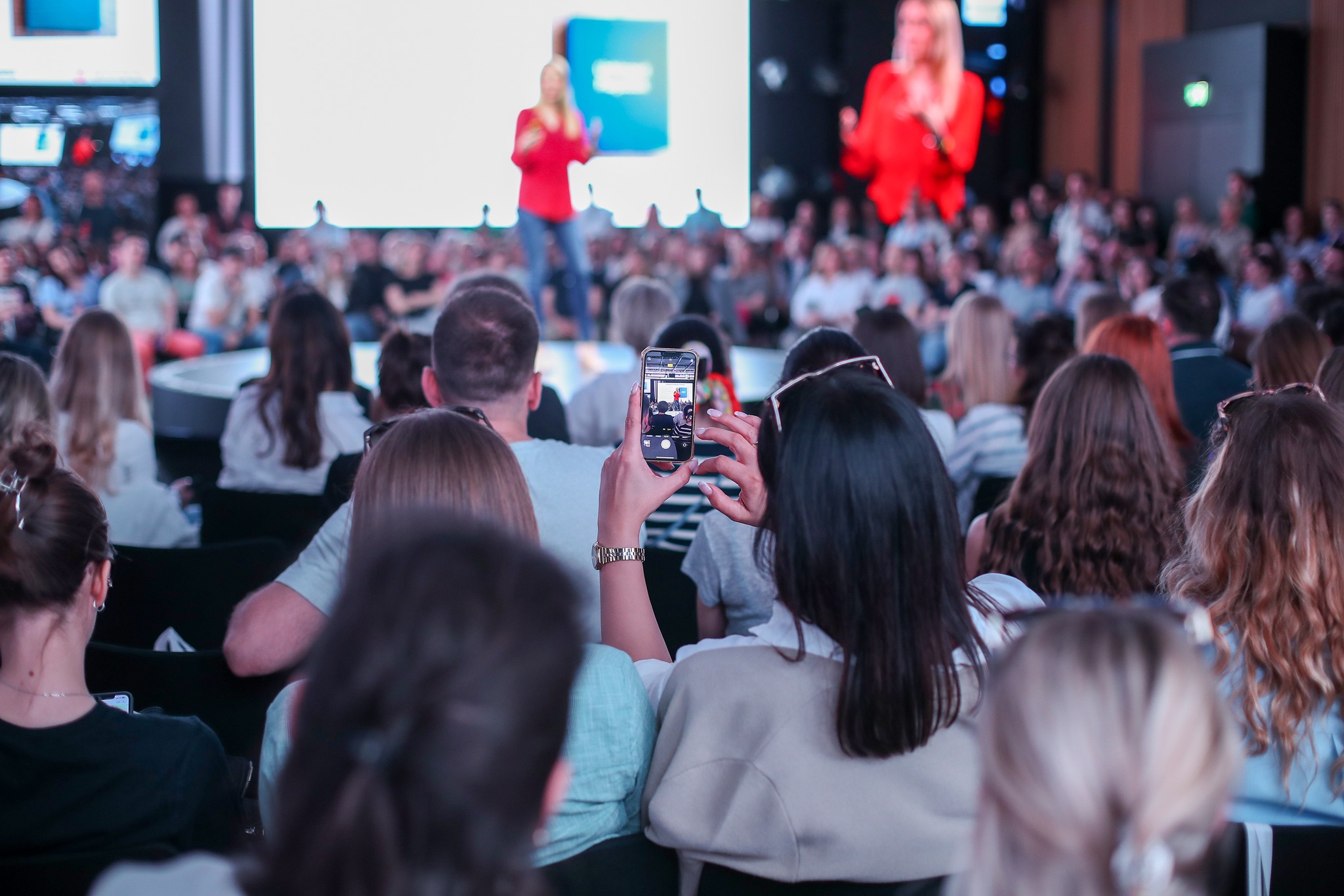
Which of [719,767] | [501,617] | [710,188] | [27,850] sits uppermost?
[710,188]

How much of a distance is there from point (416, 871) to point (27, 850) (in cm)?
85

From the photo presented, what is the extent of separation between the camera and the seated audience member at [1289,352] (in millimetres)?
3322

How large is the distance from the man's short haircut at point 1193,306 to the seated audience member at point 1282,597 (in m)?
2.70

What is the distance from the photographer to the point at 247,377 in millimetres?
6824

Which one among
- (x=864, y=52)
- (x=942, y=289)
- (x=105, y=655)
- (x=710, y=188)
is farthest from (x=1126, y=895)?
(x=864, y=52)

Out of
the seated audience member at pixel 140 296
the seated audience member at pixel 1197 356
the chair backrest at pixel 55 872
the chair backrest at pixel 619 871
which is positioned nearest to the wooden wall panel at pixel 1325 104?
the seated audience member at pixel 1197 356

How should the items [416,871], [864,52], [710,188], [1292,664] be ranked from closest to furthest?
[416,871]
[1292,664]
[710,188]
[864,52]

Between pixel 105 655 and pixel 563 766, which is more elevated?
pixel 563 766

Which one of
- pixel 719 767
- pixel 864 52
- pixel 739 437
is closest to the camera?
pixel 719 767

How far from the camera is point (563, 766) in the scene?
2.59 feet

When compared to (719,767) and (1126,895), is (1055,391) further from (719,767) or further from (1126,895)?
(1126,895)

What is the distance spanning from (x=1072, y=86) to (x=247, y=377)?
10191mm

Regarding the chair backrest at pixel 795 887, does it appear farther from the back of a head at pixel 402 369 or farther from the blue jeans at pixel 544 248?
the blue jeans at pixel 544 248

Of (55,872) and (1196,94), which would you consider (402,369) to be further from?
(1196,94)
